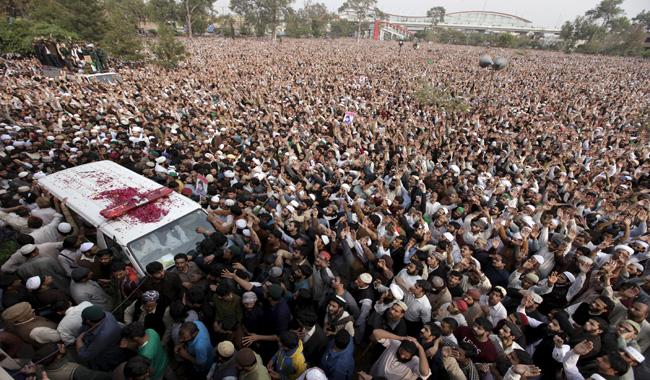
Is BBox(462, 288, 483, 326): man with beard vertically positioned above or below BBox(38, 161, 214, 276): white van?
below

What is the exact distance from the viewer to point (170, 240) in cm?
397

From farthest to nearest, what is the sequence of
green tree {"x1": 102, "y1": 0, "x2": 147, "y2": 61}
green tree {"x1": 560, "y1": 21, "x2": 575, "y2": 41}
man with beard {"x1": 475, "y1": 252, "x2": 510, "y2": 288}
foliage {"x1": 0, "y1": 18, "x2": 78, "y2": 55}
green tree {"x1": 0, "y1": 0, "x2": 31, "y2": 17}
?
green tree {"x1": 560, "y1": 21, "x2": 575, "y2": 41}
green tree {"x1": 0, "y1": 0, "x2": 31, "y2": 17}
green tree {"x1": 102, "y1": 0, "x2": 147, "y2": 61}
foliage {"x1": 0, "y1": 18, "x2": 78, "y2": 55}
man with beard {"x1": 475, "y1": 252, "x2": 510, "y2": 288}

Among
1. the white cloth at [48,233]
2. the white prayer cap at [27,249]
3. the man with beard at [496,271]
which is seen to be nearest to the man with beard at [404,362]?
the man with beard at [496,271]

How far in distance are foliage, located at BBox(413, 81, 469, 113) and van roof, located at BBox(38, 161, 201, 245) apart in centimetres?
1268

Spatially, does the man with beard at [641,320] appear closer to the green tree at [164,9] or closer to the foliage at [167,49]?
the foliage at [167,49]

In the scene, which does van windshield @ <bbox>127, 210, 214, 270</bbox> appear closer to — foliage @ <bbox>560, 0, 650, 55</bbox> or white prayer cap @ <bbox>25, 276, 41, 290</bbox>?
white prayer cap @ <bbox>25, 276, 41, 290</bbox>

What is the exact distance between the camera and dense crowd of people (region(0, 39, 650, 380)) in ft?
8.75

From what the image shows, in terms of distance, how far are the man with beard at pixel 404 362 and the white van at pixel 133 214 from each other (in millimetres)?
2841

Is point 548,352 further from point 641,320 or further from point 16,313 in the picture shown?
point 16,313

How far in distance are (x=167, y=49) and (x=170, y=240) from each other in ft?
66.2

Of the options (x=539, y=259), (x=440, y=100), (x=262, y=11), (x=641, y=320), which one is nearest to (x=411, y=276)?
(x=539, y=259)

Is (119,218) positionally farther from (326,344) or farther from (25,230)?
(326,344)

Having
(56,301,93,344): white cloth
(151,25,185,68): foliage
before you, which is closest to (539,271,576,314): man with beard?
(56,301,93,344): white cloth

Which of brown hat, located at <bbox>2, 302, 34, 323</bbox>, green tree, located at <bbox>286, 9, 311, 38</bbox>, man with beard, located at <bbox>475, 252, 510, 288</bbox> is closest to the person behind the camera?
brown hat, located at <bbox>2, 302, 34, 323</bbox>
